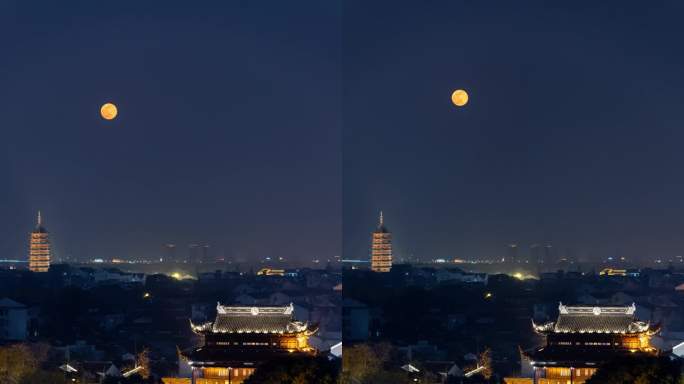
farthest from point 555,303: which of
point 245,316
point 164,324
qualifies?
point 245,316

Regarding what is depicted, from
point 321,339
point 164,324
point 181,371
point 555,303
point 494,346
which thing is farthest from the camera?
point 555,303

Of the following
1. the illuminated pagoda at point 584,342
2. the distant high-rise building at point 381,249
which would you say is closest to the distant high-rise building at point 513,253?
the distant high-rise building at point 381,249

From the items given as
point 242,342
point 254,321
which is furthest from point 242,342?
point 254,321

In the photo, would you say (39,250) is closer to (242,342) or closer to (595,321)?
(242,342)

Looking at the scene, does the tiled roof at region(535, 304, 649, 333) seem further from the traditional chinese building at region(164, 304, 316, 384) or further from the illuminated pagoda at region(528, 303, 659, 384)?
the traditional chinese building at region(164, 304, 316, 384)

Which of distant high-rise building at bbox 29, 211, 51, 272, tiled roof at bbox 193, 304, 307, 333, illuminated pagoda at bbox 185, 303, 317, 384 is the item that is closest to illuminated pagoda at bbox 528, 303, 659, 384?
illuminated pagoda at bbox 185, 303, 317, 384

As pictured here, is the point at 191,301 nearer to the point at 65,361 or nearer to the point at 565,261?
the point at 565,261
